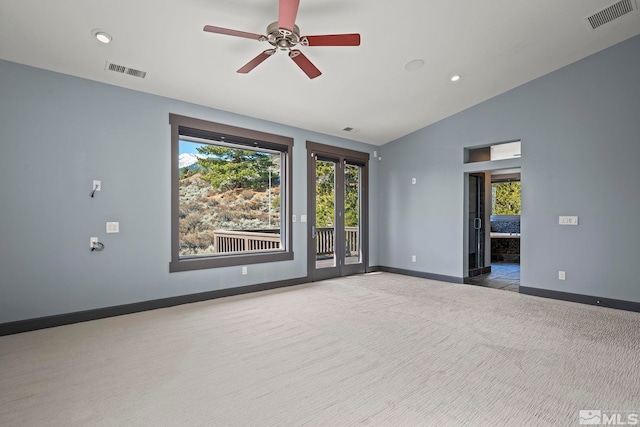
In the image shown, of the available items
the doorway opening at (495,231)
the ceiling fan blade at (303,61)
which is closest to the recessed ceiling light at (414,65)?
the ceiling fan blade at (303,61)

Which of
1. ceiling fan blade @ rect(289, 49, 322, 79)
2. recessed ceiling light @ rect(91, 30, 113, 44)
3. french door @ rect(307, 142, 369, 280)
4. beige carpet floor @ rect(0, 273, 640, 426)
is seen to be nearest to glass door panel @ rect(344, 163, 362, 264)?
french door @ rect(307, 142, 369, 280)

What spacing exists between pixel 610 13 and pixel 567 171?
1976 millimetres

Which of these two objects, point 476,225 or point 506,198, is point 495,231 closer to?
point 506,198

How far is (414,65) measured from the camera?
421 cm

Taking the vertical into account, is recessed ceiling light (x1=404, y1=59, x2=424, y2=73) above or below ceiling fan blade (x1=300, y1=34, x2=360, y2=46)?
above

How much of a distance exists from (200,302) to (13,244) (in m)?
2.13

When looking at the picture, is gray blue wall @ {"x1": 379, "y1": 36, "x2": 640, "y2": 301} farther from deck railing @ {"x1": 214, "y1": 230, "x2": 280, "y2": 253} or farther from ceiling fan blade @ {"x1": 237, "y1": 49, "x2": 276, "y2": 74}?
ceiling fan blade @ {"x1": 237, "y1": 49, "x2": 276, "y2": 74}

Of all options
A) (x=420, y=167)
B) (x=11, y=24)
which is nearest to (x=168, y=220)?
(x=11, y=24)

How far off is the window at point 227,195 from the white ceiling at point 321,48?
480 mm

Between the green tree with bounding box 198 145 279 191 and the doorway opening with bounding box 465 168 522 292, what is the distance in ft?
12.9

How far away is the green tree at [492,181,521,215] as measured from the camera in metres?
9.80

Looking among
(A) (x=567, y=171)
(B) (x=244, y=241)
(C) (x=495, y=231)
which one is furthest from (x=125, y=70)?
(C) (x=495, y=231)

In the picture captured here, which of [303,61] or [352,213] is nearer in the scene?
[303,61]

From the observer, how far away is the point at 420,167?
21.5 feet
